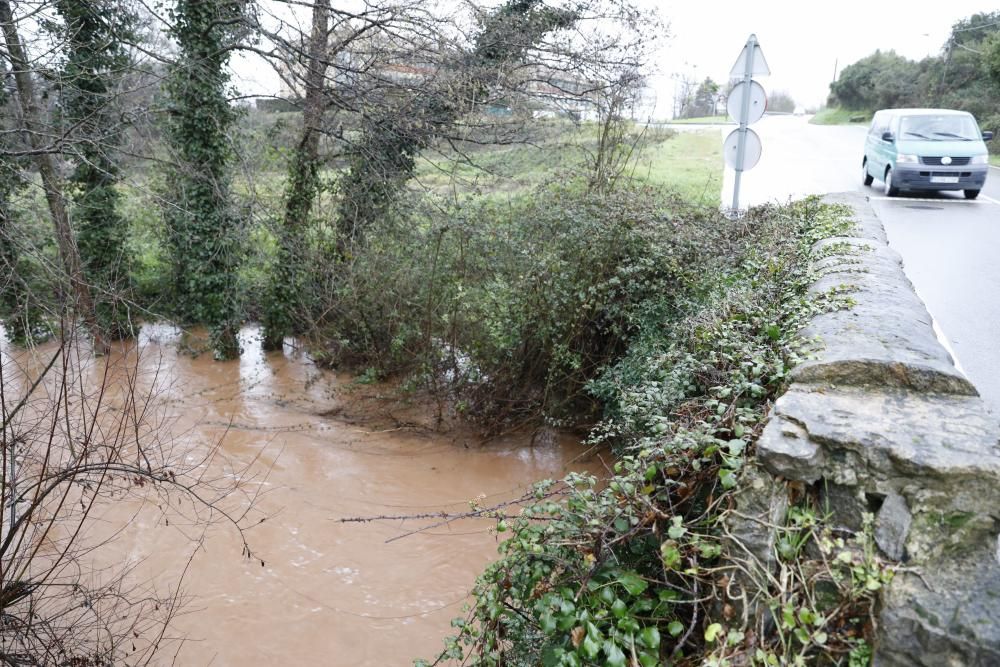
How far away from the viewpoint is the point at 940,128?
14.9m

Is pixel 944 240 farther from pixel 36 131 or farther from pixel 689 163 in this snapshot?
pixel 36 131

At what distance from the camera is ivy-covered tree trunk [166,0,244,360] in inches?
425

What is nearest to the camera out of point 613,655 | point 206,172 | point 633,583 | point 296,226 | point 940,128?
point 613,655

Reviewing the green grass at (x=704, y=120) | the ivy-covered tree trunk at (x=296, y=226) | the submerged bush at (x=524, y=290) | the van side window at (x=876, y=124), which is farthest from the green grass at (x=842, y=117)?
the submerged bush at (x=524, y=290)

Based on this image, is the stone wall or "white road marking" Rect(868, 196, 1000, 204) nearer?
the stone wall

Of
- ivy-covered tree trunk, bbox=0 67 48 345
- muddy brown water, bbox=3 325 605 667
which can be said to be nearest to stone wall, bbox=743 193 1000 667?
muddy brown water, bbox=3 325 605 667

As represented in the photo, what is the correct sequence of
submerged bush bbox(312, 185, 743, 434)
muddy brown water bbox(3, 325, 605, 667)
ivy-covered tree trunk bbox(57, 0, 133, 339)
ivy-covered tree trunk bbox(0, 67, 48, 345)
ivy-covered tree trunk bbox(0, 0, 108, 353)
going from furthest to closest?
ivy-covered tree trunk bbox(57, 0, 133, 339) < submerged bush bbox(312, 185, 743, 434) < ivy-covered tree trunk bbox(0, 67, 48, 345) < ivy-covered tree trunk bbox(0, 0, 108, 353) < muddy brown water bbox(3, 325, 605, 667)

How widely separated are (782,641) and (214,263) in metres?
11.7

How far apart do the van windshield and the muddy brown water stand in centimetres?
1167

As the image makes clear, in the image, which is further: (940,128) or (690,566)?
(940,128)

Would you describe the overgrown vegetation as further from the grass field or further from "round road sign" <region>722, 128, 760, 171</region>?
the grass field

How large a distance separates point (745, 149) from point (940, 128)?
9.45 metres

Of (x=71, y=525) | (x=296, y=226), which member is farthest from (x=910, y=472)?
(x=296, y=226)

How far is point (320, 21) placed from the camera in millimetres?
10188
